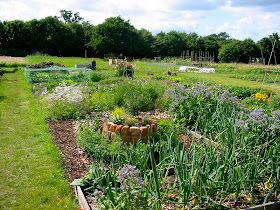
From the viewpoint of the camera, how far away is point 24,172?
597 centimetres

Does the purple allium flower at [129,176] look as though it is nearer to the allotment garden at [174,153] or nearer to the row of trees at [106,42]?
the allotment garden at [174,153]

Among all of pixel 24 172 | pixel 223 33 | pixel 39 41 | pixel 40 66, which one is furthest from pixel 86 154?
pixel 223 33

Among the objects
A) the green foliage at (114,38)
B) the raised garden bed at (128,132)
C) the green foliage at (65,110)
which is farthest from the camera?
the green foliage at (114,38)

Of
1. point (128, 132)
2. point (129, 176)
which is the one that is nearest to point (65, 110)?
point (128, 132)

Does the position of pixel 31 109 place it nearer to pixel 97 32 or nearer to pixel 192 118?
pixel 192 118

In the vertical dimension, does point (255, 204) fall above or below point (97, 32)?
below

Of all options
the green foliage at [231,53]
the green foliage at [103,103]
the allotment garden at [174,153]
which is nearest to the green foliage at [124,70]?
the green foliage at [103,103]

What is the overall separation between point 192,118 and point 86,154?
2647 millimetres

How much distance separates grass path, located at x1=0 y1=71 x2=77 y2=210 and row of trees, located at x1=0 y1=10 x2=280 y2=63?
39490 millimetres

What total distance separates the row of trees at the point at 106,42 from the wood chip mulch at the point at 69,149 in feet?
132

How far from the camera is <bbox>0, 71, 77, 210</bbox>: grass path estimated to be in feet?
16.3

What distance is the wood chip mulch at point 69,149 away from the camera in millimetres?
6008

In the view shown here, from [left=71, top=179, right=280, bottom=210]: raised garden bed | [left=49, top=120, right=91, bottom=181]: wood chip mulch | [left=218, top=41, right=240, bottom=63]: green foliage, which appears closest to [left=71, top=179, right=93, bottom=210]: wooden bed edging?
[left=71, top=179, right=280, bottom=210]: raised garden bed

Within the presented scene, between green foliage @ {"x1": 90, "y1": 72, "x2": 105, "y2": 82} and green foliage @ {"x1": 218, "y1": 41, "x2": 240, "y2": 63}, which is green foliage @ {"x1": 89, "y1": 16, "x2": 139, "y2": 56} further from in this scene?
green foliage @ {"x1": 90, "y1": 72, "x2": 105, "y2": 82}
